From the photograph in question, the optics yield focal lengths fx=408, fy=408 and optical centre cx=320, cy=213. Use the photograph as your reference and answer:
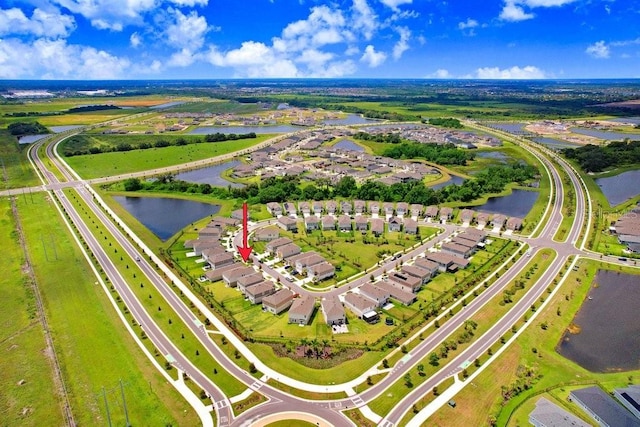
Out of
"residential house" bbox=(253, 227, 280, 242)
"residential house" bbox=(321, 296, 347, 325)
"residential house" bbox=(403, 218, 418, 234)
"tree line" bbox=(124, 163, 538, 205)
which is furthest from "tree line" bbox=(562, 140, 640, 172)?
"residential house" bbox=(321, 296, 347, 325)

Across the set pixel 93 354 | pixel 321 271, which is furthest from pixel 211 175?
pixel 93 354

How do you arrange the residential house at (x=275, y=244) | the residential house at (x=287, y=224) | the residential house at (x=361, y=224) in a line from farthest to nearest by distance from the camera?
the residential house at (x=361, y=224), the residential house at (x=287, y=224), the residential house at (x=275, y=244)

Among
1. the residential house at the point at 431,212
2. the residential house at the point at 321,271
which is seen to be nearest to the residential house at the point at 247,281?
the residential house at the point at 321,271

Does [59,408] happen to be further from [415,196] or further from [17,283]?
[415,196]

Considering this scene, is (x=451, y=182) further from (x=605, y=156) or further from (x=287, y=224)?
(x=287, y=224)

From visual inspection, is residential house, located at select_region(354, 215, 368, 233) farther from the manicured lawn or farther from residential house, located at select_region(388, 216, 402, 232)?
the manicured lawn

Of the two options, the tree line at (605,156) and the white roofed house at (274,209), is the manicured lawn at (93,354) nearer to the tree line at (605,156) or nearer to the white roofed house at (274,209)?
the white roofed house at (274,209)
